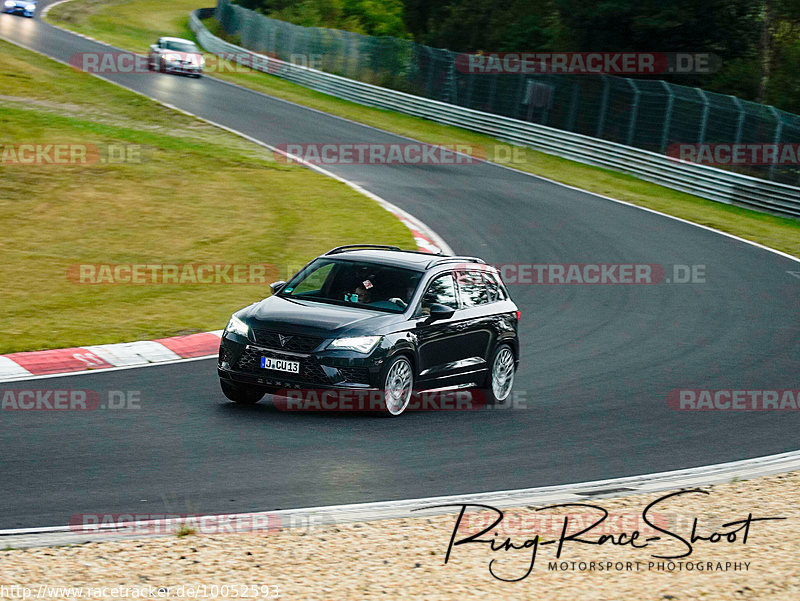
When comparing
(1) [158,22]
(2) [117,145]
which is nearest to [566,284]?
(2) [117,145]

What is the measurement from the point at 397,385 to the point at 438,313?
0.90m

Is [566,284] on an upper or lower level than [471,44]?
lower

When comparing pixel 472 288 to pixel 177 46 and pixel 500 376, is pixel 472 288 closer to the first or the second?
pixel 500 376

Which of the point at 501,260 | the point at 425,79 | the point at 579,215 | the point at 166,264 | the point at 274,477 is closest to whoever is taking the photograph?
the point at 274,477

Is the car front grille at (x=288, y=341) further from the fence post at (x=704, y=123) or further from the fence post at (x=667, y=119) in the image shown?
the fence post at (x=667, y=119)

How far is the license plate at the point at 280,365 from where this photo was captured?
34.0 feet

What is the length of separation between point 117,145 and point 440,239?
34.6ft

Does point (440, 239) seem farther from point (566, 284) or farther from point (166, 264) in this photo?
point (166, 264)

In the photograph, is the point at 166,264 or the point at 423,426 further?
the point at 166,264

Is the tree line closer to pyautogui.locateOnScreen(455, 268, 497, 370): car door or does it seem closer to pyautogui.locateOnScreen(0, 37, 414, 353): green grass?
pyautogui.locateOnScreen(0, 37, 414, 353): green grass

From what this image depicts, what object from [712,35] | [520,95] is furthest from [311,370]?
[712,35]

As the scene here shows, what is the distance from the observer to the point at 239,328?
10695 mm

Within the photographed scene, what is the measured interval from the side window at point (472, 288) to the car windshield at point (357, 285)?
0.72 m

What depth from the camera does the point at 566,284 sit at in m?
20.0
